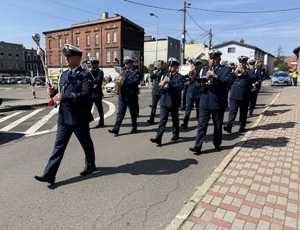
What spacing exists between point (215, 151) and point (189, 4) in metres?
23.5

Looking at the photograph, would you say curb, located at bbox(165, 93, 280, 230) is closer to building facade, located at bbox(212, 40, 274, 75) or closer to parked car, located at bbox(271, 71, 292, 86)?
parked car, located at bbox(271, 71, 292, 86)

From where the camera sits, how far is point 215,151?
18.7 feet

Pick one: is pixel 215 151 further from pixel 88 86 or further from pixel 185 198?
pixel 88 86

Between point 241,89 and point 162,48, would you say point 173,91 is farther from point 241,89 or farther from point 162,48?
point 162,48

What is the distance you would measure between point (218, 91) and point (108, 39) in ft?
151

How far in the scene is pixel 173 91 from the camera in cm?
607

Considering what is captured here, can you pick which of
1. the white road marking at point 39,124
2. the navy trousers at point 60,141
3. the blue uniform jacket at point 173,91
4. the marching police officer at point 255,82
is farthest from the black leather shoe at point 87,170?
the marching police officer at point 255,82

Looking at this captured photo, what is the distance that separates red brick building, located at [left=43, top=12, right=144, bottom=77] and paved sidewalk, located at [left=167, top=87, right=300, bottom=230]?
135 feet

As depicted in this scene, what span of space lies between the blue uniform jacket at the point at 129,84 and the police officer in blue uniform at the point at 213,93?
7.03 ft

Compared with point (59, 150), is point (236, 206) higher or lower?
lower

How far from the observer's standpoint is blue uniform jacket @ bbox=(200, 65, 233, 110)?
17.2 ft

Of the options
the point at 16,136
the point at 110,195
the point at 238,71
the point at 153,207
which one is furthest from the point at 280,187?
the point at 16,136

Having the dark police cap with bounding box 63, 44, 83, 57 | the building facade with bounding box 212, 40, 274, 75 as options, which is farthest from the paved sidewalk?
the building facade with bounding box 212, 40, 274, 75

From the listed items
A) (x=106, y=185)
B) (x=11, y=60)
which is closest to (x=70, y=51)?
(x=106, y=185)
